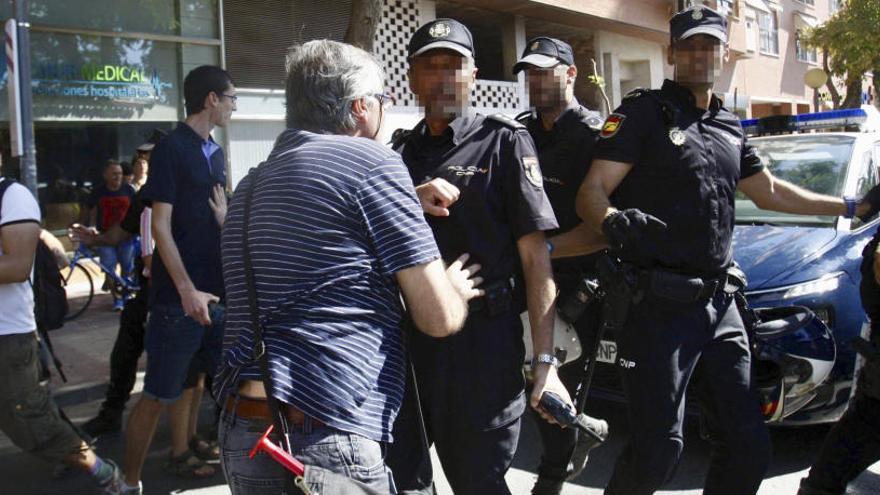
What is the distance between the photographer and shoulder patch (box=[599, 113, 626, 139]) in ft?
9.75

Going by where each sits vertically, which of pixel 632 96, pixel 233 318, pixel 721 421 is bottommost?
pixel 721 421

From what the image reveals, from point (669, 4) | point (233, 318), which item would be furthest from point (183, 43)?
point (669, 4)

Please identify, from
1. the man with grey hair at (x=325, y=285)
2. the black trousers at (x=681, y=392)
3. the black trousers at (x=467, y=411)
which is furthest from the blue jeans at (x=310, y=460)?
the black trousers at (x=681, y=392)

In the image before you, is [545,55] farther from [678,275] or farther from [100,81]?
[100,81]

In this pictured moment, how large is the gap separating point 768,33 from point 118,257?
1032 inches

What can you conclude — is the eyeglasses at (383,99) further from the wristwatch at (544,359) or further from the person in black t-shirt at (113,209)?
the person in black t-shirt at (113,209)

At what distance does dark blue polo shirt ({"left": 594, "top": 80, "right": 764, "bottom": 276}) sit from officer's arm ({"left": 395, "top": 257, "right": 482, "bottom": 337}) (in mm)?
1176

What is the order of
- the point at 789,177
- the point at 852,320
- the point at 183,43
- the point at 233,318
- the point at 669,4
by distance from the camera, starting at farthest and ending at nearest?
the point at 669,4 < the point at 183,43 < the point at 789,177 < the point at 852,320 < the point at 233,318

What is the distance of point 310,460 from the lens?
1826 mm

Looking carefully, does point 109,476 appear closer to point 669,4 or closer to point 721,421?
point 721,421

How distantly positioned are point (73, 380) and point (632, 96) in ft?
16.8

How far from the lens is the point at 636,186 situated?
299 cm

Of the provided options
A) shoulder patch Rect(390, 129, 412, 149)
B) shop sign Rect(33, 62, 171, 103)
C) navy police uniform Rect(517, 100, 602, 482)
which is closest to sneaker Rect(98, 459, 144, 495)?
navy police uniform Rect(517, 100, 602, 482)

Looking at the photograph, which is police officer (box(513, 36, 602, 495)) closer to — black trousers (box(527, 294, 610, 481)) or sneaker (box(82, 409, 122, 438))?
black trousers (box(527, 294, 610, 481))
